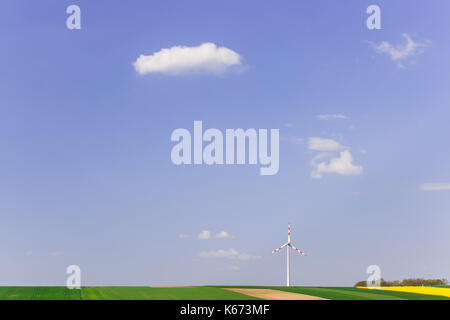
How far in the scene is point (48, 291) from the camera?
46188 millimetres

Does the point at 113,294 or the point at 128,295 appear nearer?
the point at 128,295

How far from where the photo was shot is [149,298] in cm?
4012

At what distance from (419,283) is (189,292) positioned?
169ft
